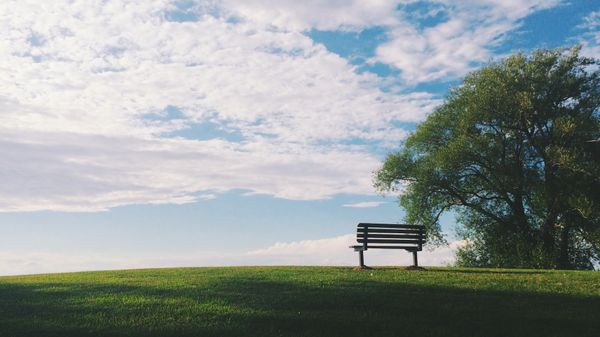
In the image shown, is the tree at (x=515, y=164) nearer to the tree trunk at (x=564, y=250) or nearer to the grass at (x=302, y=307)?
the tree trunk at (x=564, y=250)

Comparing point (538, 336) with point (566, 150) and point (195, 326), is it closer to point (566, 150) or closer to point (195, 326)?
point (195, 326)

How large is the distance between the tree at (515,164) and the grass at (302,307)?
14.7 metres

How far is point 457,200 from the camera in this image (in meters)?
35.2

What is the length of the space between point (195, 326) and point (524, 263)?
2550 cm

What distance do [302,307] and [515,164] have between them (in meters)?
24.2

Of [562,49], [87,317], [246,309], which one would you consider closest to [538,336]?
[246,309]

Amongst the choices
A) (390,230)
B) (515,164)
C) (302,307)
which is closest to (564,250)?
(515,164)

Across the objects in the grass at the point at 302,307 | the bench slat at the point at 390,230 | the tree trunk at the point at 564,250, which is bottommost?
the grass at the point at 302,307

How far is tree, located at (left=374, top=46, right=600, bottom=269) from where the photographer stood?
3145 cm

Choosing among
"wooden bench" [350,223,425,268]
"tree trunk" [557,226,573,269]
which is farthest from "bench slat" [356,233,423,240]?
"tree trunk" [557,226,573,269]

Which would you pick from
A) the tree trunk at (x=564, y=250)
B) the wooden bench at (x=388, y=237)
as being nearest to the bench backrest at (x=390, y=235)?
the wooden bench at (x=388, y=237)

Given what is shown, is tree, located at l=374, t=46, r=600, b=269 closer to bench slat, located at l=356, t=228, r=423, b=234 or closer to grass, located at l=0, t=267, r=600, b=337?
bench slat, located at l=356, t=228, r=423, b=234

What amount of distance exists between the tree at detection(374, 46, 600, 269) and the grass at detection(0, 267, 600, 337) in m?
14.7

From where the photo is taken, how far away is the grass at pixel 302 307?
1118 centimetres
